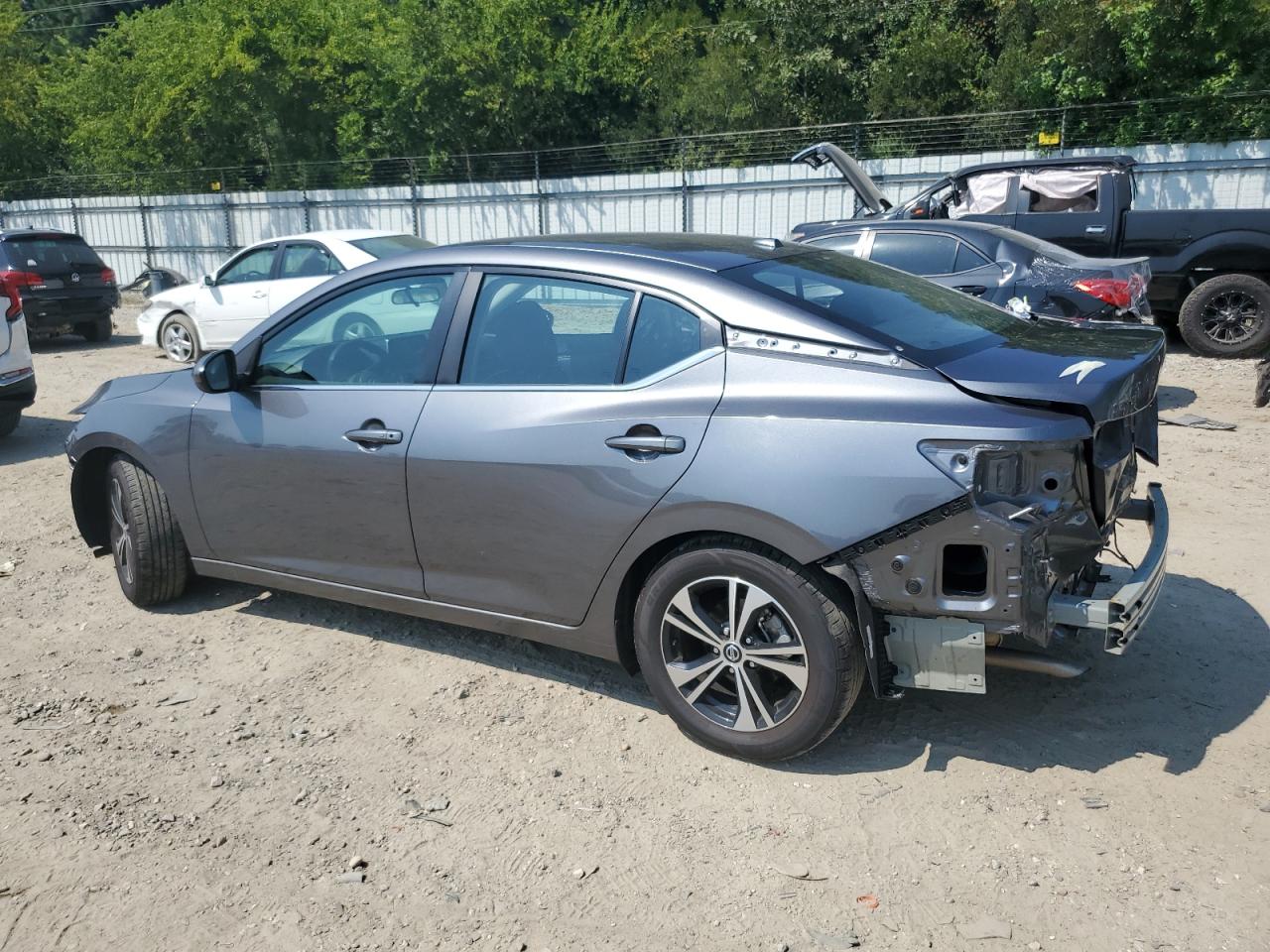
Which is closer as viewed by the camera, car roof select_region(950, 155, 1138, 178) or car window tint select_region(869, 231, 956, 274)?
car window tint select_region(869, 231, 956, 274)

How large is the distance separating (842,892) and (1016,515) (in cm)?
115

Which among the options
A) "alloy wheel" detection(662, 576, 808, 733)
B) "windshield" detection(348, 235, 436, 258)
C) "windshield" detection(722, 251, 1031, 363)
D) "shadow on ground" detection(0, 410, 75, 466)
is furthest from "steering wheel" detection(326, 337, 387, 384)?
"windshield" detection(348, 235, 436, 258)

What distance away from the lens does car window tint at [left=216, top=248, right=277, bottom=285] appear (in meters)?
12.6

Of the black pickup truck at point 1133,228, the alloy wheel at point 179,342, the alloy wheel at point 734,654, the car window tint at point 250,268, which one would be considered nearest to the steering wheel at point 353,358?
the alloy wheel at point 734,654

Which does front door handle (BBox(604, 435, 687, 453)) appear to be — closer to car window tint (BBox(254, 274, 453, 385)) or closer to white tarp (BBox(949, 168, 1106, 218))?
car window tint (BBox(254, 274, 453, 385))

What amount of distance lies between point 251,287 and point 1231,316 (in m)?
10.5

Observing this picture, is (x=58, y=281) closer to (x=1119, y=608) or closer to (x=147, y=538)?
(x=147, y=538)

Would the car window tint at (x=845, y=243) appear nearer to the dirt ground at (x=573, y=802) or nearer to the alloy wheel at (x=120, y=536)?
the dirt ground at (x=573, y=802)

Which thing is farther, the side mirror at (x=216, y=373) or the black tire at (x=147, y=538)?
the black tire at (x=147, y=538)

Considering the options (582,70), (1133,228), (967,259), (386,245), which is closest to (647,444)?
(967,259)

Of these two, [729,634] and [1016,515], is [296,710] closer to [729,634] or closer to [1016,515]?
[729,634]

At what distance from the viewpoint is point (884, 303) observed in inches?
153

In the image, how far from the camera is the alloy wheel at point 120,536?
16.8 ft

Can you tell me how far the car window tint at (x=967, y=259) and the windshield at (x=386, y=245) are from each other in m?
5.51
